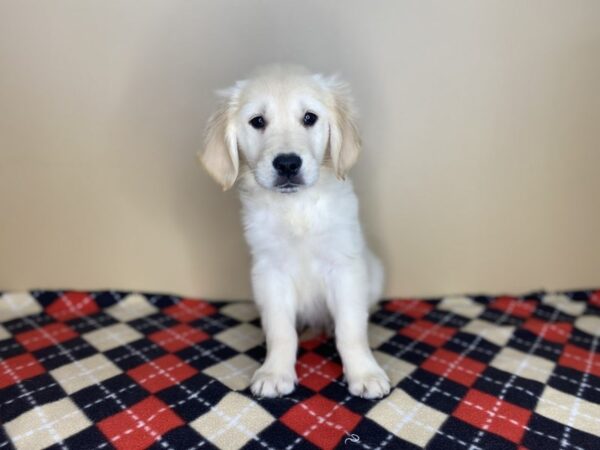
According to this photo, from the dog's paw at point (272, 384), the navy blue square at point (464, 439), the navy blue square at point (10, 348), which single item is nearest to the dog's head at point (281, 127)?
the dog's paw at point (272, 384)

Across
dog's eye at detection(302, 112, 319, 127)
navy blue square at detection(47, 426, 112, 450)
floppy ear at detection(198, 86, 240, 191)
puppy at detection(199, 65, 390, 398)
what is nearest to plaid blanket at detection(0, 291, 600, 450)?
navy blue square at detection(47, 426, 112, 450)

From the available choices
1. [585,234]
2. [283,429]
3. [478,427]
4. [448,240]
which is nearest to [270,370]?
[283,429]

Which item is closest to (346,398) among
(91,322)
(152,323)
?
(152,323)

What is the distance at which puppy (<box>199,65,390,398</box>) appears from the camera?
1.63 m

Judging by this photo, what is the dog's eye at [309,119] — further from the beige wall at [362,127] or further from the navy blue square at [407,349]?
the navy blue square at [407,349]

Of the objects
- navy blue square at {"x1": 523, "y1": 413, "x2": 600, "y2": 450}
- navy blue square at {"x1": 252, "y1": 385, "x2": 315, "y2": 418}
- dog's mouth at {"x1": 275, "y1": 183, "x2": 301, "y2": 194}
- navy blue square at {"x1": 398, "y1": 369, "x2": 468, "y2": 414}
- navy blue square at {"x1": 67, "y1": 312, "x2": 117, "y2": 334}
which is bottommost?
navy blue square at {"x1": 523, "y1": 413, "x2": 600, "y2": 450}

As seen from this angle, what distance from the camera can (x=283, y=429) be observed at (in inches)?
57.4

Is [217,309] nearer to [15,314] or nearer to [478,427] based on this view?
[15,314]

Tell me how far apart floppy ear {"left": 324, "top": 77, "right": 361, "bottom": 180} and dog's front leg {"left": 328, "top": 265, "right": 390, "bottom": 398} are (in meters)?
0.38

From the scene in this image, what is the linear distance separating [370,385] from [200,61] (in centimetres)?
156

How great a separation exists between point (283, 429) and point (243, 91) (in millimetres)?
1132

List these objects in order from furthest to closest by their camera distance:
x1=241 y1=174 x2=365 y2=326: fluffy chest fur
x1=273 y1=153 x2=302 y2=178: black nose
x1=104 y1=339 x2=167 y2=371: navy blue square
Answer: x1=104 y1=339 x2=167 y2=371: navy blue square, x1=241 y1=174 x2=365 y2=326: fluffy chest fur, x1=273 y1=153 x2=302 y2=178: black nose

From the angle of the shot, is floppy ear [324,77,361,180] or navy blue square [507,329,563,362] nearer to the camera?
floppy ear [324,77,361,180]

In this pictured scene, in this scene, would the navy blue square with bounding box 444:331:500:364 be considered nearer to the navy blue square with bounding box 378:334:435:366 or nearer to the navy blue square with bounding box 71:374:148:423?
the navy blue square with bounding box 378:334:435:366
